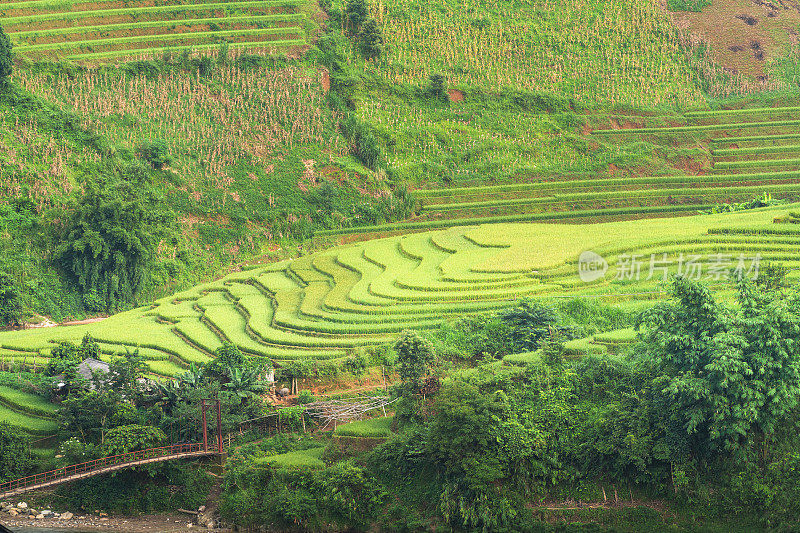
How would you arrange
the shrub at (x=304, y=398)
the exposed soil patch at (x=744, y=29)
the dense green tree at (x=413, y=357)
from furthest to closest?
the exposed soil patch at (x=744, y=29), the shrub at (x=304, y=398), the dense green tree at (x=413, y=357)

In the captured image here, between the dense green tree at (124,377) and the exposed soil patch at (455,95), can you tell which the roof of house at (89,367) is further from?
the exposed soil patch at (455,95)

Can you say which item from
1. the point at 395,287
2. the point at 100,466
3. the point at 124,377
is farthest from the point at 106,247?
the point at 100,466

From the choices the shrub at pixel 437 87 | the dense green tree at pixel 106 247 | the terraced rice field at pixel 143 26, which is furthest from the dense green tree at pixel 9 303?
the shrub at pixel 437 87

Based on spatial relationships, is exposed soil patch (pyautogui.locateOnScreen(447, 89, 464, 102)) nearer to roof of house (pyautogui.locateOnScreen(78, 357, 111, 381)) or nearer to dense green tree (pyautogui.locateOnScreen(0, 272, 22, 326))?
dense green tree (pyautogui.locateOnScreen(0, 272, 22, 326))

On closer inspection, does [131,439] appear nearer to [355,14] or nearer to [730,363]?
[730,363]

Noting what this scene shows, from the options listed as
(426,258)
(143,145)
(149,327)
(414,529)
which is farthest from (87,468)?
(143,145)

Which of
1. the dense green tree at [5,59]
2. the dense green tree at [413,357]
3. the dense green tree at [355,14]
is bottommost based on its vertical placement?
the dense green tree at [413,357]

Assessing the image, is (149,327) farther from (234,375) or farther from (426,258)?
(426,258)
